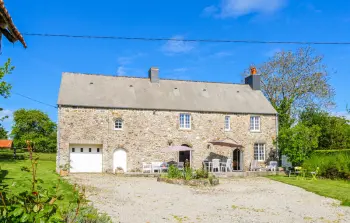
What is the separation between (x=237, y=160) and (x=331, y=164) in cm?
716

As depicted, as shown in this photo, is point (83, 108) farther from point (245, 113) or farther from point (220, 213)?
point (220, 213)

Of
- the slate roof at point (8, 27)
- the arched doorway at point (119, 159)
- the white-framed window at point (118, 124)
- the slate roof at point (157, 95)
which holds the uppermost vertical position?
the slate roof at point (157, 95)

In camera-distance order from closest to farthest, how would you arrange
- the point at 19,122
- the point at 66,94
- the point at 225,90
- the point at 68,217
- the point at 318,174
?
the point at 68,217 < the point at 318,174 < the point at 66,94 < the point at 225,90 < the point at 19,122

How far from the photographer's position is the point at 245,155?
24344mm

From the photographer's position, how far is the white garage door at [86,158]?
21.3 m

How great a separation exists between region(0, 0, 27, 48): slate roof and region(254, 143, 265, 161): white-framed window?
20706 mm

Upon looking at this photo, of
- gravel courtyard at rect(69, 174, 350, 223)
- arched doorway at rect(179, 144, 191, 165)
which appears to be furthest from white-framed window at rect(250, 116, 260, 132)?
gravel courtyard at rect(69, 174, 350, 223)

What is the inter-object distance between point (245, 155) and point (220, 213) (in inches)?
612

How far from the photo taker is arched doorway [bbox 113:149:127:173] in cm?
2178

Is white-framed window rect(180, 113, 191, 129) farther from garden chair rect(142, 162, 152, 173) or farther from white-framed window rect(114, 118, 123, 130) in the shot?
white-framed window rect(114, 118, 123, 130)

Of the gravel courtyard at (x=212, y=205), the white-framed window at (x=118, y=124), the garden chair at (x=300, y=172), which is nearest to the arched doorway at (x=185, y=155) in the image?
the white-framed window at (x=118, y=124)

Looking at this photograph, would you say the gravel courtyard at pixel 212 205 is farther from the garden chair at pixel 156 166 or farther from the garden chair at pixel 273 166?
the garden chair at pixel 273 166

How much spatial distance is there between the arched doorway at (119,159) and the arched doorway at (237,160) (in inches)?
329

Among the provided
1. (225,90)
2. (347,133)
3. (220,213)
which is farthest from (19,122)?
(220,213)
